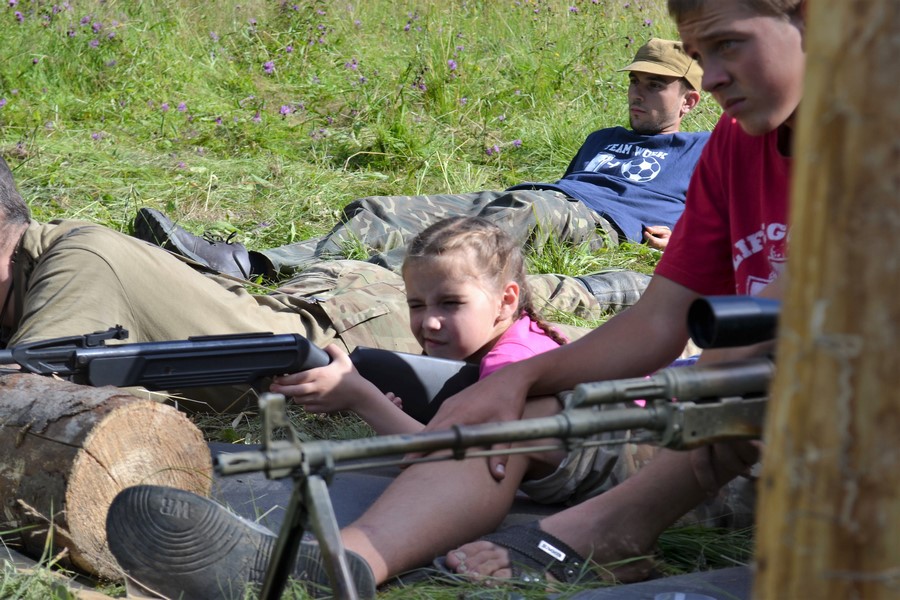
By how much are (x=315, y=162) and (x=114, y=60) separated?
6.83 ft

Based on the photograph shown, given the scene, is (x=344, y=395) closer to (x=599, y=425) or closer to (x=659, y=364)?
(x=659, y=364)

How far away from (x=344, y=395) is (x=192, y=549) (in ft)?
3.63

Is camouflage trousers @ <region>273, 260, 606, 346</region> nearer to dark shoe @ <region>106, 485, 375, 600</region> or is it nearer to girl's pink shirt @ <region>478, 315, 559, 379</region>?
girl's pink shirt @ <region>478, 315, 559, 379</region>

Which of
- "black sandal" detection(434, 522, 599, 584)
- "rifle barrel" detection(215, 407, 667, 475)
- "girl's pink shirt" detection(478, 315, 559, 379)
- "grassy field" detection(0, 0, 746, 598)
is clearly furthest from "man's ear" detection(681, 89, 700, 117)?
"rifle barrel" detection(215, 407, 667, 475)

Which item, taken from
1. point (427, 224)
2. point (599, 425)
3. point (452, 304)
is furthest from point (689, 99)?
point (599, 425)

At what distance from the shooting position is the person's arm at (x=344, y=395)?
326 centimetres

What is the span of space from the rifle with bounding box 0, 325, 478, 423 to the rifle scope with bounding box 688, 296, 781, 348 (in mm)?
1768

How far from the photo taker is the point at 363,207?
579cm

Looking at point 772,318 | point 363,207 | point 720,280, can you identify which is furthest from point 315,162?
point 772,318

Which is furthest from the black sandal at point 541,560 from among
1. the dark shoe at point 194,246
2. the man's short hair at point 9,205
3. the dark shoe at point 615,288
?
the dark shoe at point 194,246

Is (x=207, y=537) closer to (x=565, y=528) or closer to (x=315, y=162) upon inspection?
(x=565, y=528)

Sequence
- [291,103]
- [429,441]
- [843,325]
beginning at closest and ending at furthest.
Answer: [843,325] < [429,441] < [291,103]

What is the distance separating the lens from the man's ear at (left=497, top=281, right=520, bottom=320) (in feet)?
11.4

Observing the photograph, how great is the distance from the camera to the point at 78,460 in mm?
2580
